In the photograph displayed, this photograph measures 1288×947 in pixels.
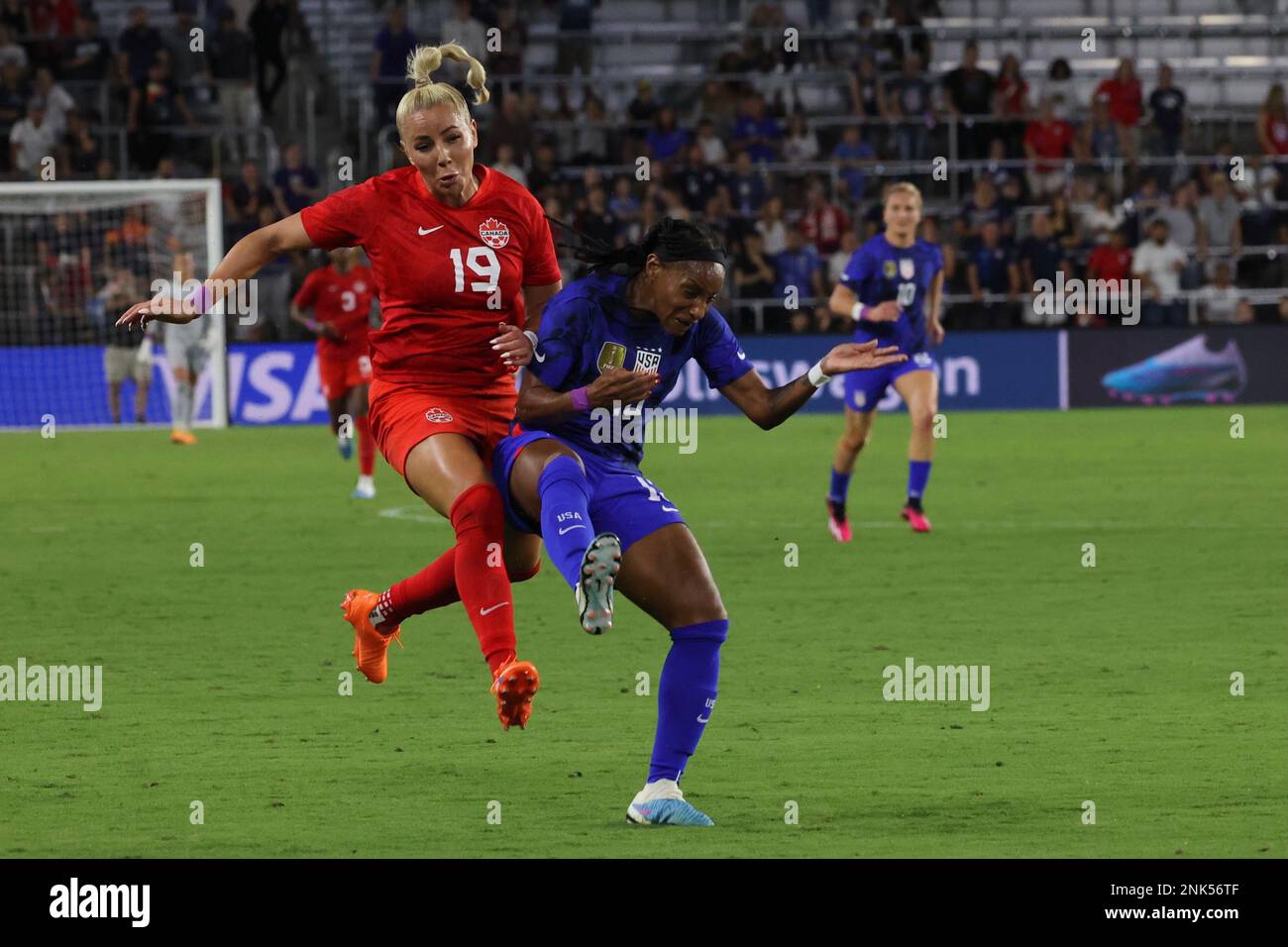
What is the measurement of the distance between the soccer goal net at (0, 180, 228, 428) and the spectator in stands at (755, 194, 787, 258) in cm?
690

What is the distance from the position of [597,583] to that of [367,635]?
2363 mm

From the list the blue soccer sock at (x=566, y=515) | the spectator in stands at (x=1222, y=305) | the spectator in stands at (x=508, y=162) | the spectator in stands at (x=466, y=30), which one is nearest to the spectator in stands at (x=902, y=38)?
the spectator in stands at (x=1222, y=305)

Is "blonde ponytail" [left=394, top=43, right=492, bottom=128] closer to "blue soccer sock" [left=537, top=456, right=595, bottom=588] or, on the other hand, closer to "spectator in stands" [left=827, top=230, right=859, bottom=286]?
"blue soccer sock" [left=537, top=456, right=595, bottom=588]

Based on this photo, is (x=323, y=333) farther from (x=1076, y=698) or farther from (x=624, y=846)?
(x=624, y=846)

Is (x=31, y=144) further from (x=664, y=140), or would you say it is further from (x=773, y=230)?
(x=773, y=230)

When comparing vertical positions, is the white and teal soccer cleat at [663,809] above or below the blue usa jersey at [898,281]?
below

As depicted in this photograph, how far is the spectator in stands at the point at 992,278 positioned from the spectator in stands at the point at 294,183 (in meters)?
8.53

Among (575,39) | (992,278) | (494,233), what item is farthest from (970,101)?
(494,233)

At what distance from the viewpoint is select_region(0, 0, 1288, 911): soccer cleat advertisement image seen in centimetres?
670

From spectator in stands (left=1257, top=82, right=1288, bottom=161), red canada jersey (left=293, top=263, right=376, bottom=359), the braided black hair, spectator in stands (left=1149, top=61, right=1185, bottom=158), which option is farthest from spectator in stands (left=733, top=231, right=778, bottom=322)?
the braided black hair

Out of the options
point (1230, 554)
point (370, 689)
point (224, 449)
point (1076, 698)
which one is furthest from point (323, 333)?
point (1076, 698)

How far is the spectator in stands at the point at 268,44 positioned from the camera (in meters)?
28.6

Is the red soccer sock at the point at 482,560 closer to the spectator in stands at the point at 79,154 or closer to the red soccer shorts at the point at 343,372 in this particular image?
the red soccer shorts at the point at 343,372

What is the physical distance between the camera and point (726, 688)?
9.04 meters
